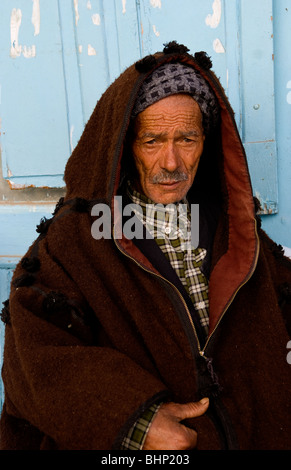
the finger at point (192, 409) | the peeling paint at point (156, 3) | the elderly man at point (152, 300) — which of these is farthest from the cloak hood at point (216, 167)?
the peeling paint at point (156, 3)

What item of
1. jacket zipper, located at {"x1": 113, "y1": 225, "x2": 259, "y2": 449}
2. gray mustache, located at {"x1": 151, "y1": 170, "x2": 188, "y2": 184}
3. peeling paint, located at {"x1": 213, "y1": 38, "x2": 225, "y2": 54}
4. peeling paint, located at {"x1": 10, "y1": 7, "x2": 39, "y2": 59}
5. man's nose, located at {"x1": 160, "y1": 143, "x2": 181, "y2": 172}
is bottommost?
jacket zipper, located at {"x1": 113, "y1": 225, "x2": 259, "y2": 449}

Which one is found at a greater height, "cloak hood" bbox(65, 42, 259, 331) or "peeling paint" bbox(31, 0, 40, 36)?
"peeling paint" bbox(31, 0, 40, 36)

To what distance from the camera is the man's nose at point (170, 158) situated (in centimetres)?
164

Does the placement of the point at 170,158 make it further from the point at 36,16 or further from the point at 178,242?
the point at 36,16

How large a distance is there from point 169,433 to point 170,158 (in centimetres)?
89

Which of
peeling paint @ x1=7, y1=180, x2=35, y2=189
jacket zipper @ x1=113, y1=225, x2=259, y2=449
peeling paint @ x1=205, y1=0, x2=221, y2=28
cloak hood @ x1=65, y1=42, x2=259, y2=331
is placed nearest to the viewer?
jacket zipper @ x1=113, y1=225, x2=259, y2=449

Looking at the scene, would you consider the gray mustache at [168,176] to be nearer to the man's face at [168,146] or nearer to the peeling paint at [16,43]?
the man's face at [168,146]

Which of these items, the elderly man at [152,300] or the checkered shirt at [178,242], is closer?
the elderly man at [152,300]

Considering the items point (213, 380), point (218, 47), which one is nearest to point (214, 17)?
point (218, 47)

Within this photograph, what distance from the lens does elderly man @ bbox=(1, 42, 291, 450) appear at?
1.29 meters

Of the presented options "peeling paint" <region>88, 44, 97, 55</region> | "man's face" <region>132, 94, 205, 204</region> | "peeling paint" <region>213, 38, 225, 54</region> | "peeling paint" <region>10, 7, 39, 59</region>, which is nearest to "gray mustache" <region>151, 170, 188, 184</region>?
"man's face" <region>132, 94, 205, 204</region>

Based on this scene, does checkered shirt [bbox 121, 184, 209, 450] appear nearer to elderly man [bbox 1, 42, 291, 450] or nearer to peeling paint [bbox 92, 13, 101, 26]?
elderly man [bbox 1, 42, 291, 450]

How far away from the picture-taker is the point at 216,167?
1.82 metres

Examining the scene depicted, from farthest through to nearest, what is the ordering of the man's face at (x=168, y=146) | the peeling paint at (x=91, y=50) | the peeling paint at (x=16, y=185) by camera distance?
1. the peeling paint at (x=16, y=185)
2. the peeling paint at (x=91, y=50)
3. the man's face at (x=168, y=146)
